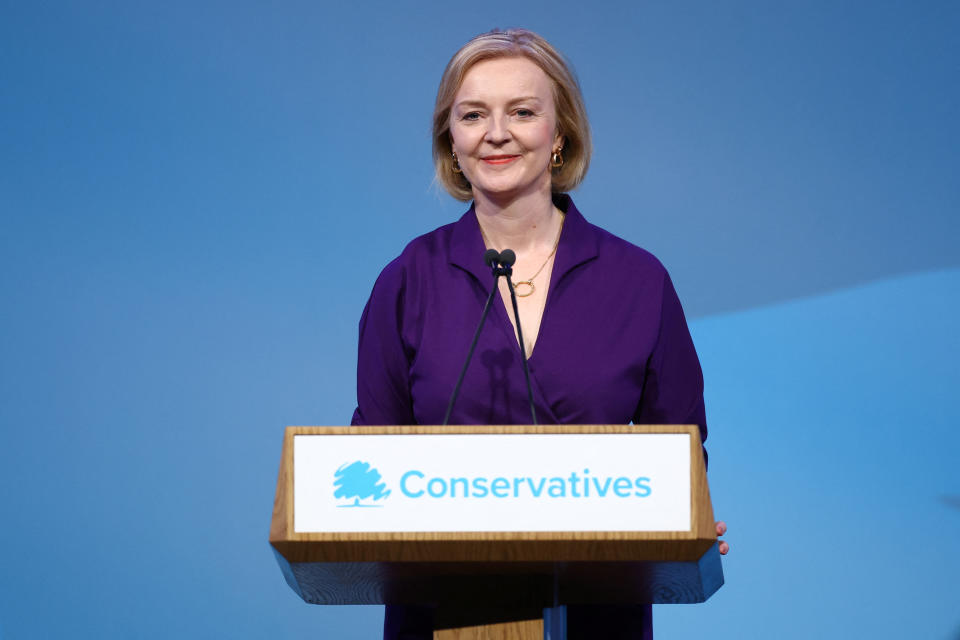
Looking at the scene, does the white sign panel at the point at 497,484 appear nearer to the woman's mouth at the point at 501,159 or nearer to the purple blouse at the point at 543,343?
the purple blouse at the point at 543,343

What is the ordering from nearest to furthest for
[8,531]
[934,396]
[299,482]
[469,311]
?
[299,482]
[469,311]
[8,531]
[934,396]

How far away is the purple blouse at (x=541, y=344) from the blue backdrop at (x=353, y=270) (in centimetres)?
89

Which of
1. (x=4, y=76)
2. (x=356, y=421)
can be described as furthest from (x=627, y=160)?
(x=4, y=76)

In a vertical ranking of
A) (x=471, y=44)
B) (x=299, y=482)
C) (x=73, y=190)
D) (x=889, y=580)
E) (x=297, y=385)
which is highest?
(x=73, y=190)

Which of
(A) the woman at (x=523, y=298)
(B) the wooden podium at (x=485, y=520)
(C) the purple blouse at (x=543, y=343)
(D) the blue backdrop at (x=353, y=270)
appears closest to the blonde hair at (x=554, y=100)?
(A) the woman at (x=523, y=298)

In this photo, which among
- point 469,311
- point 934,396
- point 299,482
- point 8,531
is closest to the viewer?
point 299,482

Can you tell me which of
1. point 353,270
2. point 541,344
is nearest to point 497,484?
point 541,344

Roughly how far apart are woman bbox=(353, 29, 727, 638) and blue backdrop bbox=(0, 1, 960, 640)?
0.83 metres

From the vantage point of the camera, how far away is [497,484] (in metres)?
1.15

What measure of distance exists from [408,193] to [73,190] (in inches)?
34.8

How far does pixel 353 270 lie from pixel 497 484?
1.88 metres

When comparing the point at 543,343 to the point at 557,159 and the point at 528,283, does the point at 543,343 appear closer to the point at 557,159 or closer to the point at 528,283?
the point at 528,283

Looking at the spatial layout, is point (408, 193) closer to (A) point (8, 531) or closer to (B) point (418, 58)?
(B) point (418, 58)

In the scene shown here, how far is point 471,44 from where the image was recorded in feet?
6.38
